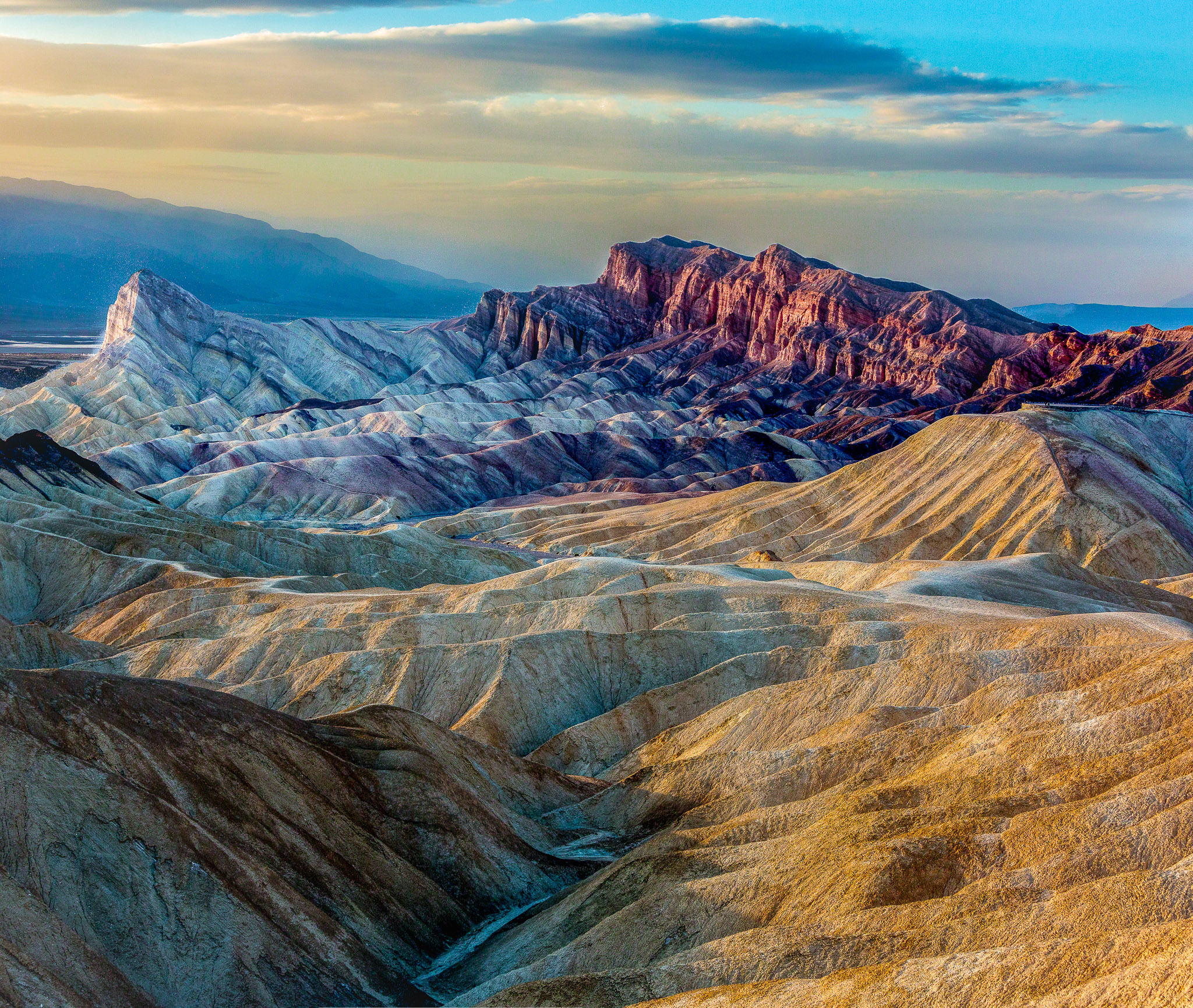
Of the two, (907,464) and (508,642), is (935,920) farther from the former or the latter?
(907,464)

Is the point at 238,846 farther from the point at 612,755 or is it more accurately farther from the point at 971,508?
the point at 971,508

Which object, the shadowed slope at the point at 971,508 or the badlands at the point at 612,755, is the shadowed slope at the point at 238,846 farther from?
the shadowed slope at the point at 971,508

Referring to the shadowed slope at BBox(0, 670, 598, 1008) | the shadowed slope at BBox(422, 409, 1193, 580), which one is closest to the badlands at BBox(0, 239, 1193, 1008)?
the shadowed slope at BBox(0, 670, 598, 1008)

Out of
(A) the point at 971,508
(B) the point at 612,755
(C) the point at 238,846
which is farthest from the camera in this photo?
(A) the point at 971,508

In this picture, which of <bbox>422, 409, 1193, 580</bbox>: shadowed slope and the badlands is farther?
<bbox>422, 409, 1193, 580</bbox>: shadowed slope

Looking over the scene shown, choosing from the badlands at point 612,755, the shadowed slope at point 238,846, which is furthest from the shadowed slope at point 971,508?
the shadowed slope at point 238,846

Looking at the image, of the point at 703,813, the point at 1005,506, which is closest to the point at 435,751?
the point at 703,813

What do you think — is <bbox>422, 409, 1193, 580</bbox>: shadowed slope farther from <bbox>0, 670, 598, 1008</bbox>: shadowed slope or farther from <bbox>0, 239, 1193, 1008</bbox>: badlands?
<bbox>0, 670, 598, 1008</bbox>: shadowed slope

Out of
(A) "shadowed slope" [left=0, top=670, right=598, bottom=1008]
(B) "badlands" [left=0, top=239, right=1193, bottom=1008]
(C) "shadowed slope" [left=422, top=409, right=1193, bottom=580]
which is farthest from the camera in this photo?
(C) "shadowed slope" [left=422, top=409, right=1193, bottom=580]

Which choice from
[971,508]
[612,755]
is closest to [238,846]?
[612,755]
